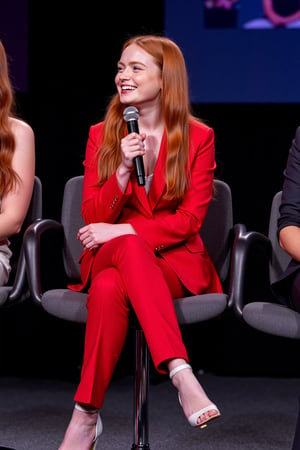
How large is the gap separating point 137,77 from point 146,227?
0.50 m

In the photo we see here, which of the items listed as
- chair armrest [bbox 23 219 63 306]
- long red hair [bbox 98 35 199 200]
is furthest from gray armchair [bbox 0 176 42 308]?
long red hair [bbox 98 35 199 200]

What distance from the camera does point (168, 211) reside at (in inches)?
106

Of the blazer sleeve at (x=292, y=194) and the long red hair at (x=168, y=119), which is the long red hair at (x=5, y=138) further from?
the blazer sleeve at (x=292, y=194)

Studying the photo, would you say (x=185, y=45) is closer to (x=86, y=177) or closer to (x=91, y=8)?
(x=91, y=8)

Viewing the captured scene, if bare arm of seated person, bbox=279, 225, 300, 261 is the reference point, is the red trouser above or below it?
below

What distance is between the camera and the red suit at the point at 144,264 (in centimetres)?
221

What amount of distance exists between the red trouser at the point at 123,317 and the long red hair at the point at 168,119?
0.43 metres

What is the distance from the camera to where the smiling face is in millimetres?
2668

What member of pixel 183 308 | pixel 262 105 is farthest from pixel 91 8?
pixel 183 308

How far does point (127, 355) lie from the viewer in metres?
4.02

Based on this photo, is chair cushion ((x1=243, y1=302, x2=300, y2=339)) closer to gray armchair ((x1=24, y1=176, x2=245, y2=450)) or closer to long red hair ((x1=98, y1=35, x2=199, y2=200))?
gray armchair ((x1=24, y1=176, x2=245, y2=450))

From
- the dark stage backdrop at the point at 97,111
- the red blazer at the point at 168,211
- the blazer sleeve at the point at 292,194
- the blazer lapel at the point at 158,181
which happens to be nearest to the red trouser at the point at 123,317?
the red blazer at the point at 168,211

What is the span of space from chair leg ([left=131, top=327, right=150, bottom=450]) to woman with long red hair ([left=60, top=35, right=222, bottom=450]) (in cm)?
18

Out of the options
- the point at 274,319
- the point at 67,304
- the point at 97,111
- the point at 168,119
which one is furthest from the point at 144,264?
the point at 97,111
